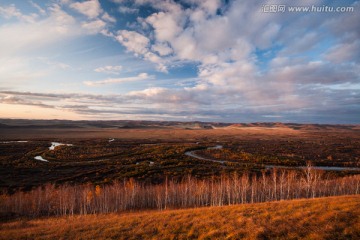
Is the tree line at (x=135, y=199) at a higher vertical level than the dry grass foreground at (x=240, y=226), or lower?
lower

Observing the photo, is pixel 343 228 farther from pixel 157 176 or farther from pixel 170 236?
pixel 157 176

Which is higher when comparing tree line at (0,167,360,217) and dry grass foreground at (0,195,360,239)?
dry grass foreground at (0,195,360,239)

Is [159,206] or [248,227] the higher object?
[248,227]


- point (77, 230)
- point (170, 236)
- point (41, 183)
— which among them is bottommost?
point (41, 183)

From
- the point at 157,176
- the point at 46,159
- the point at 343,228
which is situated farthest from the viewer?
the point at 46,159

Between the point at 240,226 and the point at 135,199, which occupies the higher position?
the point at 240,226

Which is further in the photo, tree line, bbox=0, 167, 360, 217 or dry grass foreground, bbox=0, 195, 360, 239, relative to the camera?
tree line, bbox=0, 167, 360, 217

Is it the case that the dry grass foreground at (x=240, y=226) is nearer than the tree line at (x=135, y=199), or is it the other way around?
the dry grass foreground at (x=240, y=226)

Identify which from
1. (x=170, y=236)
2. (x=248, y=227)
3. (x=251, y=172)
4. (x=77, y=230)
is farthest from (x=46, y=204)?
(x=251, y=172)

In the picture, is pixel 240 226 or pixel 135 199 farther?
pixel 135 199

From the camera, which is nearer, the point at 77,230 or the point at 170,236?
the point at 170,236

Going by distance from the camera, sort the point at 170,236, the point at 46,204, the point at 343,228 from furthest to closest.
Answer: the point at 46,204 < the point at 170,236 < the point at 343,228
